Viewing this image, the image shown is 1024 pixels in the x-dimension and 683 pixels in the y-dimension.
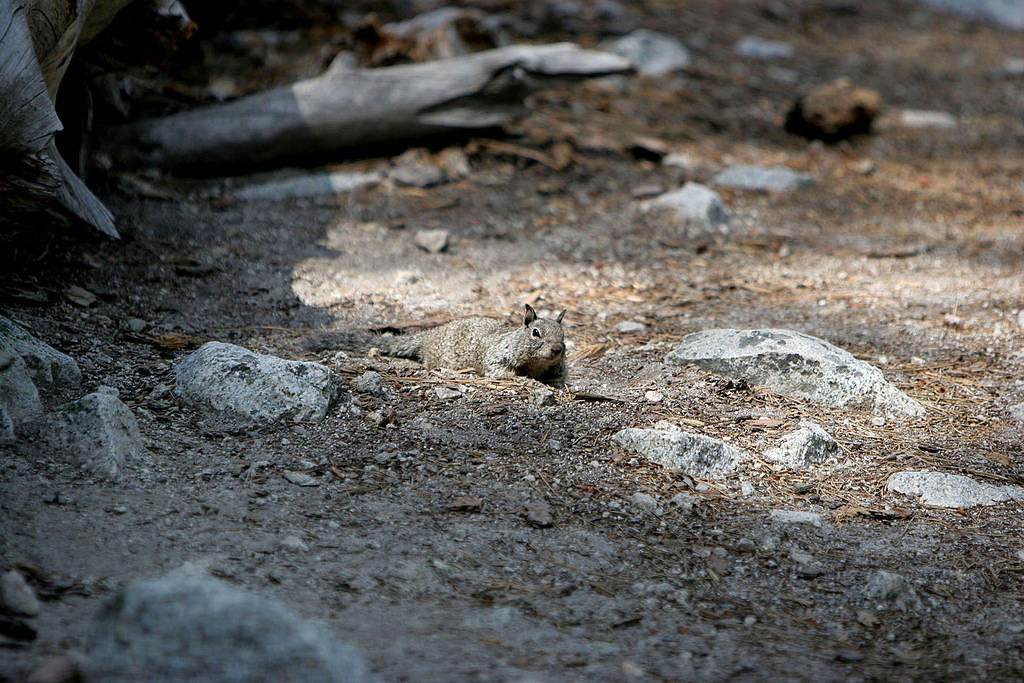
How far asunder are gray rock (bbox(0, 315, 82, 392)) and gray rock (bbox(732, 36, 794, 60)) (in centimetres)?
865

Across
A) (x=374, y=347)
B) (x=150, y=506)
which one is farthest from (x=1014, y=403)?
(x=150, y=506)

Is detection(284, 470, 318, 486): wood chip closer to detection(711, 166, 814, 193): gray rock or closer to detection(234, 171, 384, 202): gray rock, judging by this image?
detection(234, 171, 384, 202): gray rock

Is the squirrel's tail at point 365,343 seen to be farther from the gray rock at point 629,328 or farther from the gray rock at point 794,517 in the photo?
the gray rock at point 794,517

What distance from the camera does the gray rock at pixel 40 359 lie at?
10.3ft

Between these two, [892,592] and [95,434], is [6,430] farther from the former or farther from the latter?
[892,592]

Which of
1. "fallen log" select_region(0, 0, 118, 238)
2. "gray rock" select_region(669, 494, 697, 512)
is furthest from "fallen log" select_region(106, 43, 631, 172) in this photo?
"gray rock" select_region(669, 494, 697, 512)

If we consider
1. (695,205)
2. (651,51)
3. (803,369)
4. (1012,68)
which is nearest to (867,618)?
(803,369)

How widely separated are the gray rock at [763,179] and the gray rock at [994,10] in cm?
787

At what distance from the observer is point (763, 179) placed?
6.94 metres

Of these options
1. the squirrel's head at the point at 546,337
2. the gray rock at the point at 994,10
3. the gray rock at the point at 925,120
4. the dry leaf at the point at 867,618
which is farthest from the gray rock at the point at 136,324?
the gray rock at the point at 994,10

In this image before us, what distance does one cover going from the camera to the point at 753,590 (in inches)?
101

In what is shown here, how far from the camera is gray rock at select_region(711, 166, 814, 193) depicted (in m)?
6.86

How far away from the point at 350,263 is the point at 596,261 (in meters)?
1.55

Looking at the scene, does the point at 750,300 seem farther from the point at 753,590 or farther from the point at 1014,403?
the point at 753,590
